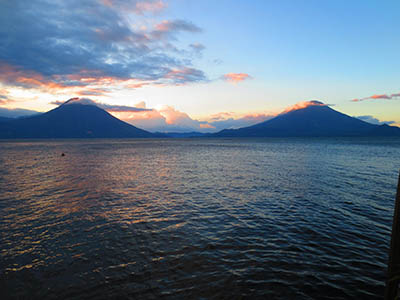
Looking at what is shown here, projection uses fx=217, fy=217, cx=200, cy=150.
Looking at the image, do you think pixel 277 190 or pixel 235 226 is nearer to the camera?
pixel 235 226

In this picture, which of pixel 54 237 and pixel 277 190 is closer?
pixel 54 237

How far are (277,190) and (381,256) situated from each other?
621 inches

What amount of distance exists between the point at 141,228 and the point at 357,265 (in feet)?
45.1

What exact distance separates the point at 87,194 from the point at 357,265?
27681 millimetres

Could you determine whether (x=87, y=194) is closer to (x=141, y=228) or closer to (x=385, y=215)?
(x=141, y=228)

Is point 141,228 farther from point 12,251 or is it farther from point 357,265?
point 357,265

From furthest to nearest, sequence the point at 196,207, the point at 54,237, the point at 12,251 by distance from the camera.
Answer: the point at 196,207 < the point at 54,237 < the point at 12,251

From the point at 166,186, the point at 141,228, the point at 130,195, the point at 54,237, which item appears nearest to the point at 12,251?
the point at 54,237

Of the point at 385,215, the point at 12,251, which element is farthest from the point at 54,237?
the point at 385,215

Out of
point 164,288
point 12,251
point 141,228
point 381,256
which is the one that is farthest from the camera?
point 141,228

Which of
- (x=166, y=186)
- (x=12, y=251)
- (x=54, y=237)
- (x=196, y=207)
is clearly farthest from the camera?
(x=166, y=186)

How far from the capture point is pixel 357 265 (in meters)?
11.4

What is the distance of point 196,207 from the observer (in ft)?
70.9

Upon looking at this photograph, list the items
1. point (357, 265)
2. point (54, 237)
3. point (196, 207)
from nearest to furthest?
point (357, 265) < point (54, 237) < point (196, 207)
